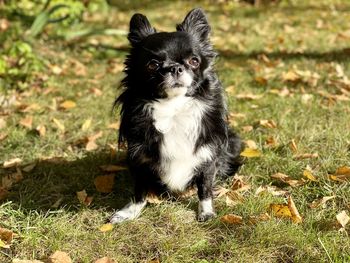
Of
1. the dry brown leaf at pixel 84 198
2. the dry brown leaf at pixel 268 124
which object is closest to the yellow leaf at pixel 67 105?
the dry brown leaf at pixel 84 198

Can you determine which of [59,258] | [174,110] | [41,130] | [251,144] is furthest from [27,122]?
[59,258]

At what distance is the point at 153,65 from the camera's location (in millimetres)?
Result: 2854

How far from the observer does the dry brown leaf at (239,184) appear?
11.2ft

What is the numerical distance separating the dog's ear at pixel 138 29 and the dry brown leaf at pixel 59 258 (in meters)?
1.33

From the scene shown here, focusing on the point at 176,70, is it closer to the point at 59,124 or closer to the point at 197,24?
the point at 197,24

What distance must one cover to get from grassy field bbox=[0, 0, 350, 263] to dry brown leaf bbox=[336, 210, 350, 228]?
0.13ft

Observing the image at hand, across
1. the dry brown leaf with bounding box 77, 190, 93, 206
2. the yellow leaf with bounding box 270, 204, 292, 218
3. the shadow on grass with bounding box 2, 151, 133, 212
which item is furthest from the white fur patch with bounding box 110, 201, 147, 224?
the yellow leaf with bounding box 270, 204, 292, 218

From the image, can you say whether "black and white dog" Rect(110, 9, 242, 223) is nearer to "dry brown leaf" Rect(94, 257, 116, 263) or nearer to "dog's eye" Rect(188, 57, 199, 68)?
"dog's eye" Rect(188, 57, 199, 68)

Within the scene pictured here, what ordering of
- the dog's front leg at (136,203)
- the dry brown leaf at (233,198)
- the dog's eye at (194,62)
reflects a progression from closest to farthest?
the dog's eye at (194,62) → the dog's front leg at (136,203) → the dry brown leaf at (233,198)

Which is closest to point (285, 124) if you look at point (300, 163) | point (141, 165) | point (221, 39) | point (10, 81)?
point (300, 163)

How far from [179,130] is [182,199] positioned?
640 millimetres

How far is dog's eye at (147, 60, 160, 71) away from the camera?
2.84 m

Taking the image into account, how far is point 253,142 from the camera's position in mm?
4086

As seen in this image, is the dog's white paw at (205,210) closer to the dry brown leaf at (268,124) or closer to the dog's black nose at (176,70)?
the dog's black nose at (176,70)
